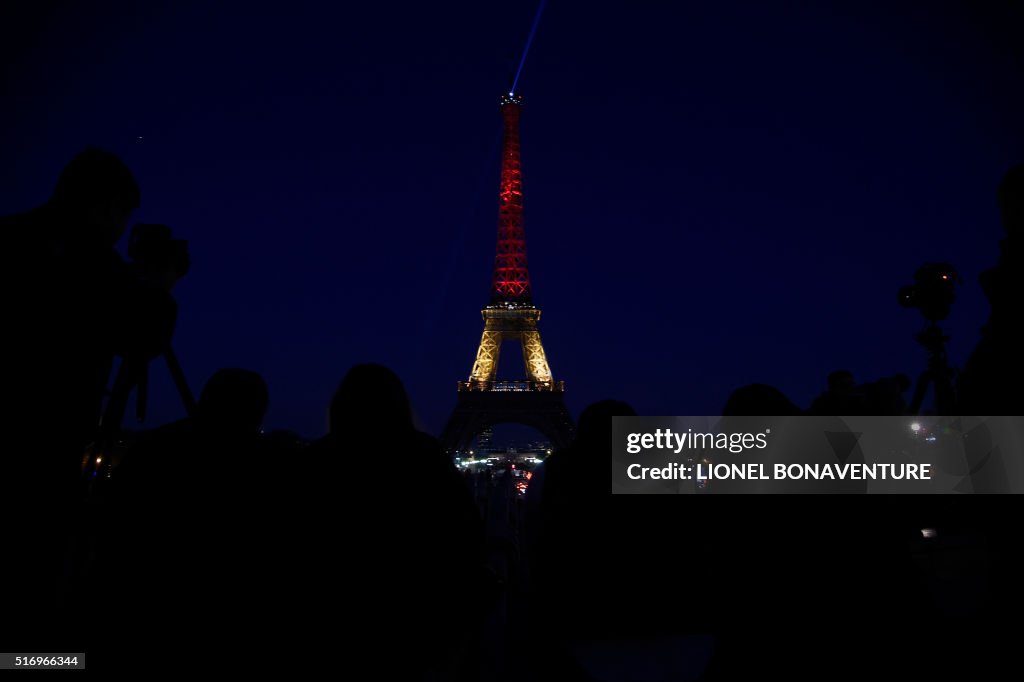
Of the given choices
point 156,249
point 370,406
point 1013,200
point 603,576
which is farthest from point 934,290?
point 156,249

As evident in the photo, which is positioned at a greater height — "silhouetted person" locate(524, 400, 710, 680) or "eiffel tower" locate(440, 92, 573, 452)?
"eiffel tower" locate(440, 92, 573, 452)

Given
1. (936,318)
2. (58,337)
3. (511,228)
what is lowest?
(58,337)

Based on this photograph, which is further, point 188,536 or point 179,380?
point 179,380

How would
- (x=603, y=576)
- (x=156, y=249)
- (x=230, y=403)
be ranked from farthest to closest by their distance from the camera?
(x=156, y=249)
(x=603, y=576)
(x=230, y=403)

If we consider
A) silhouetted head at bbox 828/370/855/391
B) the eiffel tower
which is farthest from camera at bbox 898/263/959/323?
the eiffel tower

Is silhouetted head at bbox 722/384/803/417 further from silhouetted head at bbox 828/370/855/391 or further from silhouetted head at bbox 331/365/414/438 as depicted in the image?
silhouetted head at bbox 828/370/855/391

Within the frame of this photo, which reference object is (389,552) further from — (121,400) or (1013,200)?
(1013,200)

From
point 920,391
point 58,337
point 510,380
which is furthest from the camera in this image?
point 510,380

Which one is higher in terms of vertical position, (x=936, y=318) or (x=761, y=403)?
(x=936, y=318)
